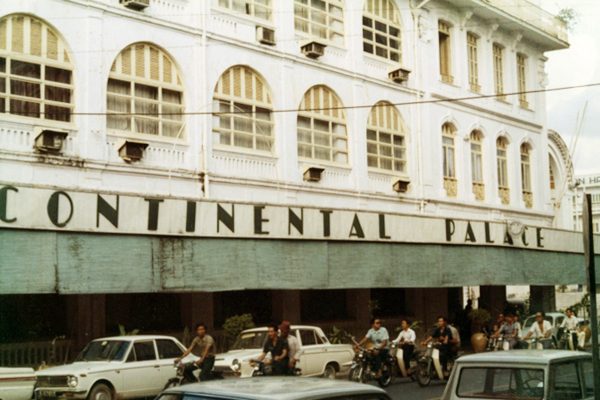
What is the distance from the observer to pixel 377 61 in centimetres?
2600

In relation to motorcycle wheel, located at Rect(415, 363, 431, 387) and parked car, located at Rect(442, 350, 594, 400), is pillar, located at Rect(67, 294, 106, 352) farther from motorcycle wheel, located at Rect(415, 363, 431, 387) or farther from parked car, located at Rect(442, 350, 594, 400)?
parked car, located at Rect(442, 350, 594, 400)

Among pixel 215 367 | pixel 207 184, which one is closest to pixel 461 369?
pixel 215 367

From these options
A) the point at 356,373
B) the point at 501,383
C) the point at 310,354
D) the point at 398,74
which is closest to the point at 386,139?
the point at 398,74

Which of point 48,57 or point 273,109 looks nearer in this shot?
point 48,57

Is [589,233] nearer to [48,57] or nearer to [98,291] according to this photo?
[98,291]

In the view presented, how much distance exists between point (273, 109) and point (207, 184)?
3.60 metres

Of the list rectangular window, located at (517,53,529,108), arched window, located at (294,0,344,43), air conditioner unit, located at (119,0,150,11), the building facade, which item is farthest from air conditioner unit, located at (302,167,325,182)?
rectangular window, located at (517,53,529,108)

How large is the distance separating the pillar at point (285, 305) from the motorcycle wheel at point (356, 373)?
5.27 meters

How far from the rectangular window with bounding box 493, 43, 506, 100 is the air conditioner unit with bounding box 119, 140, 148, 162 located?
17892 millimetres

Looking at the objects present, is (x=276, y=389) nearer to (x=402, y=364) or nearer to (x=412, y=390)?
(x=412, y=390)

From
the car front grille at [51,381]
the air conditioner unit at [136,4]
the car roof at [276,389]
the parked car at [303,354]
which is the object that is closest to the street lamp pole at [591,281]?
the car roof at [276,389]

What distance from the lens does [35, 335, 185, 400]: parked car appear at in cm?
1381

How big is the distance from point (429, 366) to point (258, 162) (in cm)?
725

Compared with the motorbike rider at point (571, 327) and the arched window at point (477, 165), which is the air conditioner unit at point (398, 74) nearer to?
the arched window at point (477, 165)
